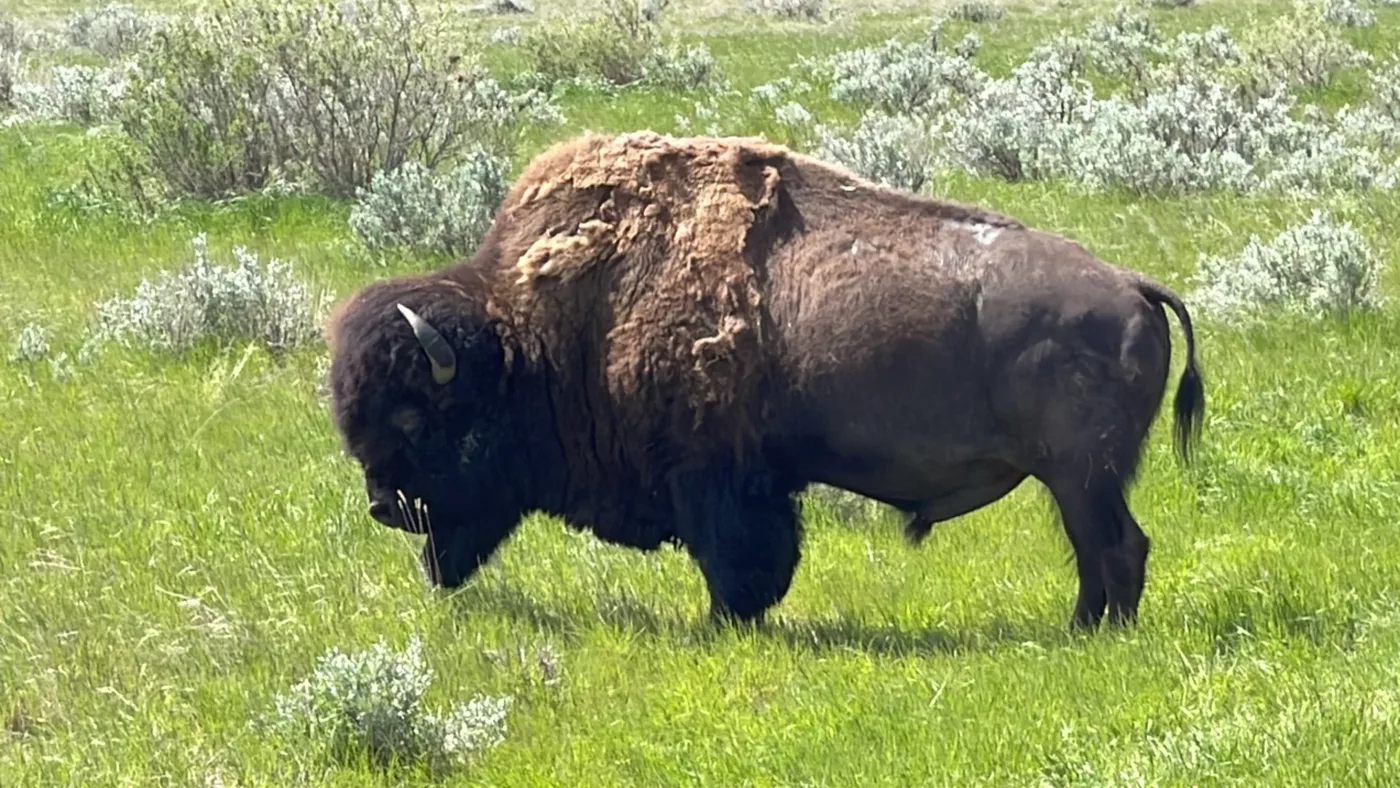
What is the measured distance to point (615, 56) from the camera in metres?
22.4

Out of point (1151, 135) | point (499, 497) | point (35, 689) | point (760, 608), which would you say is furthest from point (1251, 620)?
point (1151, 135)

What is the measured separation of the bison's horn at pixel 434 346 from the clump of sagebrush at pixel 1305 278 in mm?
4737

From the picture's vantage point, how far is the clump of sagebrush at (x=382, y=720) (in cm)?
463

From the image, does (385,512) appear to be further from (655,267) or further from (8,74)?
(8,74)

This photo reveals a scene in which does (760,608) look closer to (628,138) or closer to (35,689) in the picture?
(628,138)

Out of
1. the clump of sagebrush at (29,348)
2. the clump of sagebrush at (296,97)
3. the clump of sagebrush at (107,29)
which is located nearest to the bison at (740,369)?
the clump of sagebrush at (29,348)

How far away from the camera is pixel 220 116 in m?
13.7

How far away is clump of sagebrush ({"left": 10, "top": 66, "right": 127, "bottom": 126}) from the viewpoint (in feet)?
63.6

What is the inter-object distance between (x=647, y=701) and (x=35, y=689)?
70.7 inches

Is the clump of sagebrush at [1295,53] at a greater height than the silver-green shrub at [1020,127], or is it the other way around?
the silver-green shrub at [1020,127]

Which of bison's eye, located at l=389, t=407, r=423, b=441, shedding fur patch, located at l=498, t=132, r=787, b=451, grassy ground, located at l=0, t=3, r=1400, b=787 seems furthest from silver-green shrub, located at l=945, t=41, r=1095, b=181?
bison's eye, located at l=389, t=407, r=423, b=441

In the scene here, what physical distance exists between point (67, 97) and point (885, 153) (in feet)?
37.2

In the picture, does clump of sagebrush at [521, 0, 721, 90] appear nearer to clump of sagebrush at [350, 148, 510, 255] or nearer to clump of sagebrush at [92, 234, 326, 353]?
clump of sagebrush at [350, 148, 510, 255]

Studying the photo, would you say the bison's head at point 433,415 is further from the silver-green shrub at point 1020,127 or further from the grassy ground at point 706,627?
the silver-green shrub at point 1020,127
